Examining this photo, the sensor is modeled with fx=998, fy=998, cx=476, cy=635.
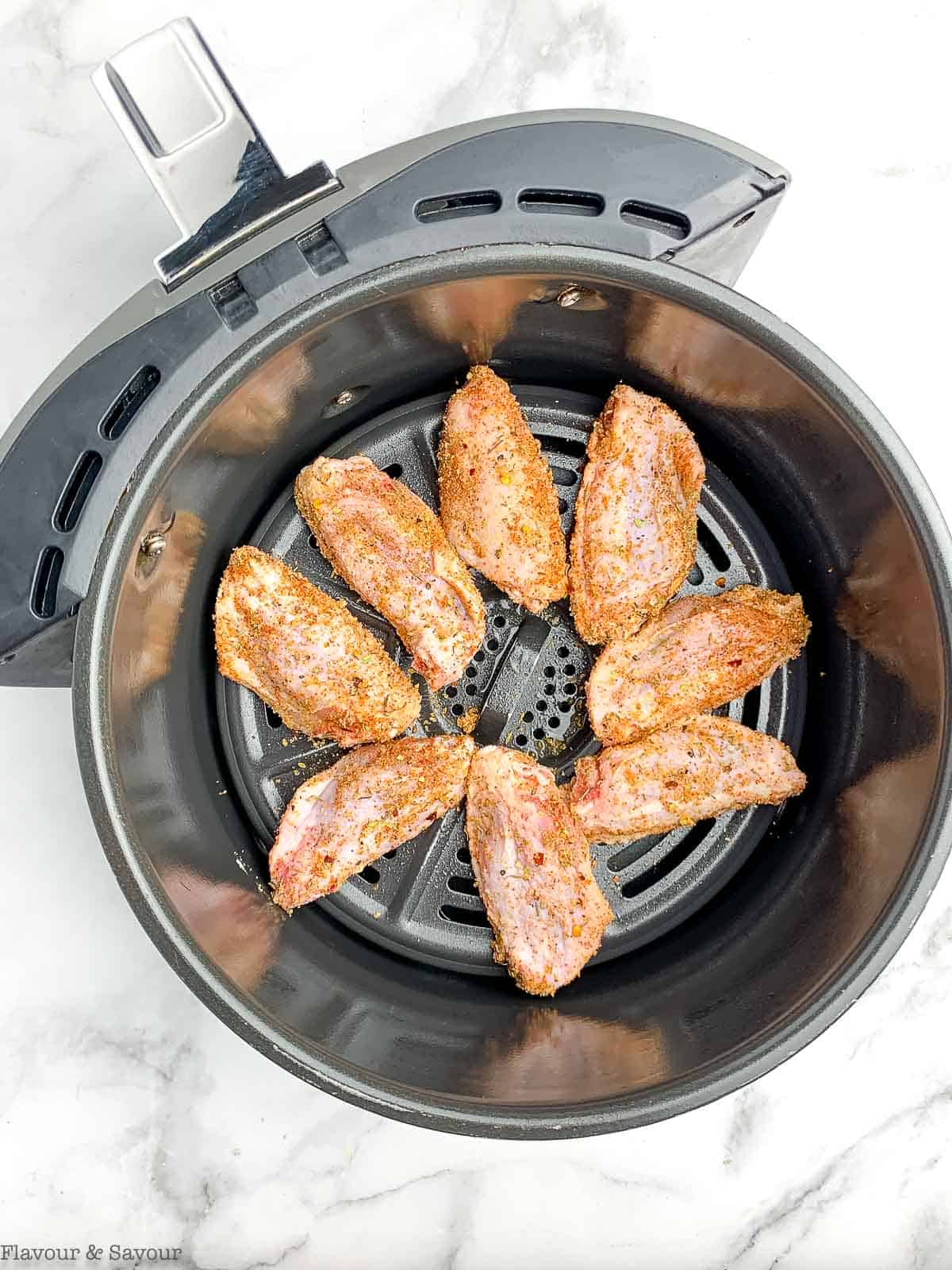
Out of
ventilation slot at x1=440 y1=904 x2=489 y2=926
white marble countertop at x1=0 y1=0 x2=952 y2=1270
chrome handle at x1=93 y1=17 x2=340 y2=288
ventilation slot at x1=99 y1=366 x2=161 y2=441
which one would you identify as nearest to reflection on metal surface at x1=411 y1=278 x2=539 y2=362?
chrome handle at x1=93 y1=17 x2=340 y2=288

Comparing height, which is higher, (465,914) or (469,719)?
(469,719)

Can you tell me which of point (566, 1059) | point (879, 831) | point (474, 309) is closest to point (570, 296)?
point (474, 309)

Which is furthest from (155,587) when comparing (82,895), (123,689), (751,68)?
(751,68)

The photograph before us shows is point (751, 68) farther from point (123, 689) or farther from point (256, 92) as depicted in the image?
point (123, 689)

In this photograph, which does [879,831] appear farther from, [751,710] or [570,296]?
[570,296]

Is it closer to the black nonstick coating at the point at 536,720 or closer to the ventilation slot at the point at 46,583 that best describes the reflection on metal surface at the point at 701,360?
the black nonstick coating at the point at 536,720

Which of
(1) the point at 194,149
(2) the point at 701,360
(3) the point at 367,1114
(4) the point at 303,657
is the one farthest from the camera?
(3) the point at 367,1114
